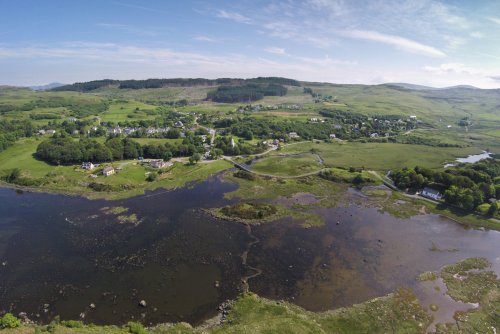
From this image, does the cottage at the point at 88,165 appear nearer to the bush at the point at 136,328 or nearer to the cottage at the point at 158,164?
the cottage at the point at 158,164

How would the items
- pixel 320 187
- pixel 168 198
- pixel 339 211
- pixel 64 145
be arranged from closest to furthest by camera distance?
pixel 339 211 < pixel 168 198 < pixel 320 187 < pixel 64 145

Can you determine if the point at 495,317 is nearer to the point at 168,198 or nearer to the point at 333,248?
the point at 333,248

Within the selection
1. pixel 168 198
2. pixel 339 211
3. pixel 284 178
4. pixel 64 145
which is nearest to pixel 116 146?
pixel 64 145

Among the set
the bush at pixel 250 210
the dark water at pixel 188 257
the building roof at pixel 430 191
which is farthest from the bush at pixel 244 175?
the building roof at pixel 430 191

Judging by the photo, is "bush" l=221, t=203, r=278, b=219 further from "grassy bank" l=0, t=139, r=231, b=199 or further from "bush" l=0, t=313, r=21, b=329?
"bush" l=0, t=313, r=21, b=329

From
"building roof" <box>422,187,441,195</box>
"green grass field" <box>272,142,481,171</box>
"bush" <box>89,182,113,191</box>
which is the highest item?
"green grass field" <box>272,142,481,171</box>

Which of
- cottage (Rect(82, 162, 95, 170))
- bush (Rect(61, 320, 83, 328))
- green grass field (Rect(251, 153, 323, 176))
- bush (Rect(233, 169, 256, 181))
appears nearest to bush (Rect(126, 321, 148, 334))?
bush (Rect(61, 320, 83, 328))
